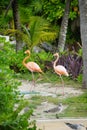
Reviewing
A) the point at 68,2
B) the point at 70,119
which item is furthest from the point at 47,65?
the point at 70,119

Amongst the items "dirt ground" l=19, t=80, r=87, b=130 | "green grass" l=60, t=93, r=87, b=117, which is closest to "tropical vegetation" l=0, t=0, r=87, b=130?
"green grass" l=60, t=93, r=87, b=117

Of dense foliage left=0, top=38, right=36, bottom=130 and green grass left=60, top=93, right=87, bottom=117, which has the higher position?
dense foliage left=0, top=38, right=36, bottom=130

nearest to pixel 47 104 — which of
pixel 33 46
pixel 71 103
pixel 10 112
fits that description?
pixel 71 103

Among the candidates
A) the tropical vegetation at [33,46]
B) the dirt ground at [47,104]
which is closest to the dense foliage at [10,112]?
the tropical vegetation at [33,46]

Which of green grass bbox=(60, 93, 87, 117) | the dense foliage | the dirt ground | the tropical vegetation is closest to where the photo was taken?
the dense foliage

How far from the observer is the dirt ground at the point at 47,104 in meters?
7.89

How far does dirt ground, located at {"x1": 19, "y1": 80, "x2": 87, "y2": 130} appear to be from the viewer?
25.9 ft

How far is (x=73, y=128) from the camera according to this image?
A: 718cm

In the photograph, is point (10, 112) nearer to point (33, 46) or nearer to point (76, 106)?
point (76, 106)

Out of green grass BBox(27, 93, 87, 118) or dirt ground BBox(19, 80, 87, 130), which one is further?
green grass BBox(27, 93, 87, 118)

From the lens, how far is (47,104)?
33.6 feet

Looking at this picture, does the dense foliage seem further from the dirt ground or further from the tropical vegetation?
the dirt ground

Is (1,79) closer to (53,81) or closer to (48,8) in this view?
(53,81)

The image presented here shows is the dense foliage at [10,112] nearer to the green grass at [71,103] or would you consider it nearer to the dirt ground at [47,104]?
the dirt ground at [47,104]
